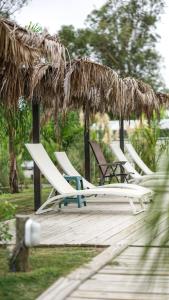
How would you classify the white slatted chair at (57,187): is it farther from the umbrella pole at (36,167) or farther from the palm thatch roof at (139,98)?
the palm thatch roof at (139,98)

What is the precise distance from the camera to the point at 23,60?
5.76 meters

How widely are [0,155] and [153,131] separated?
3394 mm

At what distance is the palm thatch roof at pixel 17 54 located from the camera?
564cm

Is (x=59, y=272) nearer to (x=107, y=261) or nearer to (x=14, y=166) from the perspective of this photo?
(x=107, y=261)

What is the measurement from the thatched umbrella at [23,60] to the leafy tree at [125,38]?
→ 2876 cm

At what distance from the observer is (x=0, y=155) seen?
45.1 feet

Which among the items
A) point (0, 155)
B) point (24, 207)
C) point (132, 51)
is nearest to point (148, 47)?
point (132, 51)

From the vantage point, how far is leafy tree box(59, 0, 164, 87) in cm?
3691

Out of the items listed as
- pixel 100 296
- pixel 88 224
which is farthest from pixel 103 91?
pixel 100 296

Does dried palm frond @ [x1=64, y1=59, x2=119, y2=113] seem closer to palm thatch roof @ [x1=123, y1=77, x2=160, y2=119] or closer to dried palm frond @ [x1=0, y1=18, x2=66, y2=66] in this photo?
palm thatch roof @ [x1=123, y1=77, x2=160, y2=119]

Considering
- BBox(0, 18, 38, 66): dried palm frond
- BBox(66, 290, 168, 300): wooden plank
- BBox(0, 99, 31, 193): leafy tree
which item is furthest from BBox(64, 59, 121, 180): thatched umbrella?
BBox(66, 290, 168, 300): wooden plank

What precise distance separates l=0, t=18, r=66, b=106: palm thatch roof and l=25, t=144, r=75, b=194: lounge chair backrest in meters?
0.83

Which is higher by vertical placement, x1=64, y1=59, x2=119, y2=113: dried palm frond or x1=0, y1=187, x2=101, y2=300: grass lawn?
x1=64, y1=59, x2=119, y2=113: dried palm frond

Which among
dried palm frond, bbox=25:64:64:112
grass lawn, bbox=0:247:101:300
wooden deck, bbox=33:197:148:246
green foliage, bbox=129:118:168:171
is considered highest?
dried palm frond, bbox=25:64:64:112
